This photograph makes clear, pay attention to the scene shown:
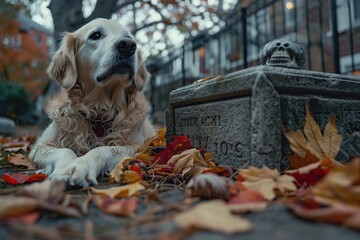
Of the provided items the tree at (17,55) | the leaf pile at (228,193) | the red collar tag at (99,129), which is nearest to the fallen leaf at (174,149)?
the leaf pile at (228,193)

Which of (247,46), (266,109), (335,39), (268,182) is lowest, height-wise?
(268,182)

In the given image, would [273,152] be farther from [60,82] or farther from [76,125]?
[60,82]

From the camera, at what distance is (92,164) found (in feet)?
6.22

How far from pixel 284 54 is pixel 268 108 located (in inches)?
25.4

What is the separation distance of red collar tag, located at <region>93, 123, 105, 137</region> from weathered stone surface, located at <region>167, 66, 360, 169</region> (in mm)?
915

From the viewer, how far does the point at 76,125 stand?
103 inches

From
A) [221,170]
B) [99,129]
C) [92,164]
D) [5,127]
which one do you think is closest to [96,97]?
[99,129]

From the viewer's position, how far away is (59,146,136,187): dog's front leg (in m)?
1.68

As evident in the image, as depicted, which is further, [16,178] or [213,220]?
[16,178]

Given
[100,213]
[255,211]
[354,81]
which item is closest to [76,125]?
[100,213]

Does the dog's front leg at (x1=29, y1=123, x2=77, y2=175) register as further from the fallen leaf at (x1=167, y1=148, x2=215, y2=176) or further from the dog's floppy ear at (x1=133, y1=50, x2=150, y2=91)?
the dog's floppy ear at (x1=133, y1=50, x2=150, y2=91)

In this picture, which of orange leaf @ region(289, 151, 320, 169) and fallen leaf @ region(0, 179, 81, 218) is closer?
fallen leaf @ region(0, 179, 81, 218)

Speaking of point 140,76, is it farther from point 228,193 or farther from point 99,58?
point 228,193

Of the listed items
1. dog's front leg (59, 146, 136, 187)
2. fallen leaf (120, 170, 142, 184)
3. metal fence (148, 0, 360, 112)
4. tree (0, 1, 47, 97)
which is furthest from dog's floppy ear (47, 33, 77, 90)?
tree (0, 1, 47, 97)
